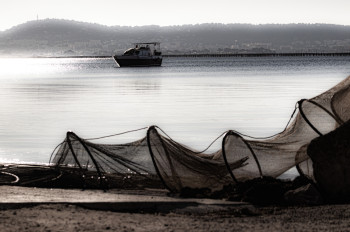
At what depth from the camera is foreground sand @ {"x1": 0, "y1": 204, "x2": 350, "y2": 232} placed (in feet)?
26.5

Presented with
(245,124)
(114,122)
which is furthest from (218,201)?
(114,122)

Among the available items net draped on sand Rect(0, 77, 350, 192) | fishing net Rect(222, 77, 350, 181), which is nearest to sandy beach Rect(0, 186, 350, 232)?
net draped on sand Rect(0, 77, 350, 192)

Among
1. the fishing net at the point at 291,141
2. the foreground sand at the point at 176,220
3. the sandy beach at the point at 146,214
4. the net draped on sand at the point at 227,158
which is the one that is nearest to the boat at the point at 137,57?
the net draped on sand at the point at 227,158

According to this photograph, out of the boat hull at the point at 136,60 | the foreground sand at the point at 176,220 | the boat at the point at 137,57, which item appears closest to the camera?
the foreground sand at the point at 176,220

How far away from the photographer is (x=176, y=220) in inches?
339

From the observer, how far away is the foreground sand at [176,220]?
806 cm

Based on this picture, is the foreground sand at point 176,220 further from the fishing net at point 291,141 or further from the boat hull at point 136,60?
the boat hull at point 136,60

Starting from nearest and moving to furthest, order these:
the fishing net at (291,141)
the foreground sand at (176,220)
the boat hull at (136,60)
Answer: the foreground sand at (176,220) < the fishing net at (291,141) < the boat hull at (136,60)

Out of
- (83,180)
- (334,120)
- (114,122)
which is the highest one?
(334,120)

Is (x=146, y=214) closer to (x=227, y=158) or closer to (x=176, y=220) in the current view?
(x=176, y=220)

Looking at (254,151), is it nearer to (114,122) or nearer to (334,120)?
(334,120)

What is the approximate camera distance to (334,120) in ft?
36.1

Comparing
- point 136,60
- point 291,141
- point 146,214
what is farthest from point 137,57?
point 146,214

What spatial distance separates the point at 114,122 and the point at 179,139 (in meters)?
6.22
